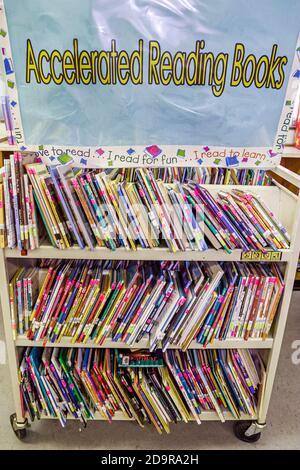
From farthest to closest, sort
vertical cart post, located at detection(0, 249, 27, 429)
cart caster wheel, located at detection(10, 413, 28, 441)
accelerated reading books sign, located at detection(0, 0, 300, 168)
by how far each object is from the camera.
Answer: cart caster wheel, located at detection(10, 413, 28, 441), vertical cart post, located at detection(0, 249, 27, 429), accelerated reading books sign, located at detection(0, 0, 300, 168)

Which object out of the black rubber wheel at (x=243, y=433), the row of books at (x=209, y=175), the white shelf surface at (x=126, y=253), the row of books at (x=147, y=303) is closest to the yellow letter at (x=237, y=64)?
the white shelf surface at (x=126, y=253)

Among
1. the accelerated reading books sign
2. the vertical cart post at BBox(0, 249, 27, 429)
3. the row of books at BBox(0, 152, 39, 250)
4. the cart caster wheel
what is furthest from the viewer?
the cart caster wheel

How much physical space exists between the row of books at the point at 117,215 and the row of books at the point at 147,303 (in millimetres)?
175

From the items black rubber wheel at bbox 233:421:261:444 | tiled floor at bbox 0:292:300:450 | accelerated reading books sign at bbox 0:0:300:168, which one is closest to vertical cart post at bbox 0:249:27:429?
tiled floor at bbox 0:292:300:450

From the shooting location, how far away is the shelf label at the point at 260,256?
1393 millimetres

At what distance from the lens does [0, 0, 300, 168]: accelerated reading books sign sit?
3.81 feet

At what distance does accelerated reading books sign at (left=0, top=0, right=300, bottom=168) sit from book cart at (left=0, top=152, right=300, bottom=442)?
0.95ft

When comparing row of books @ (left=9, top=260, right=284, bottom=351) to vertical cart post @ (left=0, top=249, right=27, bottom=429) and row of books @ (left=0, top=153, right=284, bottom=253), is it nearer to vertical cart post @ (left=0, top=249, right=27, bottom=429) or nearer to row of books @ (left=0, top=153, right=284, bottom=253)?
vertical cart post @ (left=0, top=249, right=27, bottom=429)

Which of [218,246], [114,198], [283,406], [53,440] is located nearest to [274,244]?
[218,246]

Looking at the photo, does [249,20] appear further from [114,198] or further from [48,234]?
[48,234]

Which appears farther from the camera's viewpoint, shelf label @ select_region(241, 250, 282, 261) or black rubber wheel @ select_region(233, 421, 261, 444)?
black rubber wheel @ select_region(233, 421, 261, 444)

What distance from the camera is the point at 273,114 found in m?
1.29

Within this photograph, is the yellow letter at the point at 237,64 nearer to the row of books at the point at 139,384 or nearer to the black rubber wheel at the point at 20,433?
the row of books at the point at 139,384

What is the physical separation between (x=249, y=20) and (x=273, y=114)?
1.01 ft
